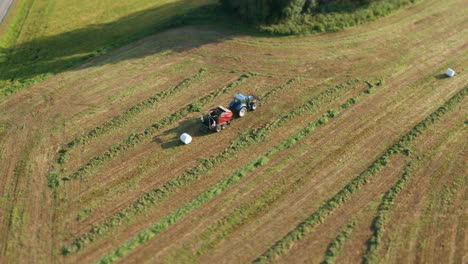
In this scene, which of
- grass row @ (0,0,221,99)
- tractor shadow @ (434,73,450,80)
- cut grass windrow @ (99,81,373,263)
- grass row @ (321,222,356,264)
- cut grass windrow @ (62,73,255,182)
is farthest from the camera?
grass row @ (0,0,221,99)

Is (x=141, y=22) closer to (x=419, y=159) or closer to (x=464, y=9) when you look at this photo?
(x=419, y=159)

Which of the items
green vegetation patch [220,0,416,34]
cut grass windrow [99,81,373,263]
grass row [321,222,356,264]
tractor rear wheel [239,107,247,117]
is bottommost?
grass row [321,222,356,264]

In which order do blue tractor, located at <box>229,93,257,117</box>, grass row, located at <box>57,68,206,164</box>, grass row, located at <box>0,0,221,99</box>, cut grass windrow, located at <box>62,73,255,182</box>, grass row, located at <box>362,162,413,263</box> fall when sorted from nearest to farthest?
grass row, located at <box>362,162,413,263</box> < cut grass windrow, located at <box>62,73,255,182</box> < grass row, located at <box>57,68,206,164</box> < blue tractor, located at <box>229,93,257,117</box> < grass row, located at <box>0,0,221,99</box>

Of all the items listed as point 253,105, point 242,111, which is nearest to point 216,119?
point 242,111

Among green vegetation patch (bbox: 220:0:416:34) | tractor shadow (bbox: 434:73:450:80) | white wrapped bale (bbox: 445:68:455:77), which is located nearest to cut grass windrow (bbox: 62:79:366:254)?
tractor shadow (bbox: 434:73:450:80)

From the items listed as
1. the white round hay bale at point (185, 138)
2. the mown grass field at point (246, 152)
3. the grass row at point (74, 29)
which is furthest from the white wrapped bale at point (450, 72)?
the white round hay bale at point (185, 138)

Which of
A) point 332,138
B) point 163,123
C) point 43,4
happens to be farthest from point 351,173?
point 43,4

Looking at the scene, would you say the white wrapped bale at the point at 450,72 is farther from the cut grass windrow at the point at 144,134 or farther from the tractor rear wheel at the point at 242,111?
the tractor rear wheel at the point at 242,111

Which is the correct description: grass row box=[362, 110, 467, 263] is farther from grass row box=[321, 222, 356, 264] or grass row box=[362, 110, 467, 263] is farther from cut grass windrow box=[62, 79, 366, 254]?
cut grass windrow box=[62, 79, 366, 254]

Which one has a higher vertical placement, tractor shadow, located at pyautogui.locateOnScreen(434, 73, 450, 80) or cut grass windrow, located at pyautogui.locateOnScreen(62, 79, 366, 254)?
tractor shadow, located at pyautogui.locateOnScreen(434, 73, 450, 80)
